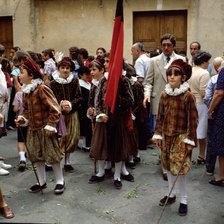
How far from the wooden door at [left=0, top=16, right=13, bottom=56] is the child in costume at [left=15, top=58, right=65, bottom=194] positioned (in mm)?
10145

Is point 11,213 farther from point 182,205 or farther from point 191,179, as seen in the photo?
point 191,179

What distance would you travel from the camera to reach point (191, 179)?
5.96m

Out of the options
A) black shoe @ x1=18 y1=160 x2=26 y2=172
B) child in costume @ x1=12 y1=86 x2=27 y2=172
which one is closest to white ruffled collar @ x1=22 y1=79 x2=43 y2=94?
child in costume @ x1=12 y1=86 x2=27 y2=172

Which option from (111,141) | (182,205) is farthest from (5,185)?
(182,205)

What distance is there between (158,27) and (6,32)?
5844 mm

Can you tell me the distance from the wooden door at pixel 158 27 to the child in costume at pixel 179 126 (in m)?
8.43

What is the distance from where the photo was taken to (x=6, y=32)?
588 inches

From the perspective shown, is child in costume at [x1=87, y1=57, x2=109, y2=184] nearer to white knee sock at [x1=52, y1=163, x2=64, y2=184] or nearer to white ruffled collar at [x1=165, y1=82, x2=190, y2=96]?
white knee sock at [x1=52, y1=163, x2=64, y2=184]

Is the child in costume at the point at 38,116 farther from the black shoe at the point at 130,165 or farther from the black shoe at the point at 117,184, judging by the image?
A: the black shoe at the point at 130,165

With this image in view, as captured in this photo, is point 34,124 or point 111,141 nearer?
point 34,124

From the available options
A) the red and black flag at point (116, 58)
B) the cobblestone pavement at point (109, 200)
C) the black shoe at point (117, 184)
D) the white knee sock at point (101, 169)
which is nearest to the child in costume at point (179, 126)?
the cobblestone pavement at point (109, 200)

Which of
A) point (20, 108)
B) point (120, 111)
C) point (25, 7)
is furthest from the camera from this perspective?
point (25, 7)

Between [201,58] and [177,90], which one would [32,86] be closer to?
[177,90]

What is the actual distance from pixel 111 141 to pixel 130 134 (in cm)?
54
